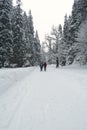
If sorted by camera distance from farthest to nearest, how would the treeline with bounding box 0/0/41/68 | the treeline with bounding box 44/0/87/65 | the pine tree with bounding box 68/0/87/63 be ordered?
the pine tree with bounding box 68/0/87/63
the treeline with bounding box 0/0/41/68
the treeline with bounding box 44/0/87/65

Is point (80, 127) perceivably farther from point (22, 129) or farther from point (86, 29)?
point (86, 29)

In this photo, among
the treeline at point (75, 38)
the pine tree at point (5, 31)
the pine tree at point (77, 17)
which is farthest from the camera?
the pine tree at point (77, 17)

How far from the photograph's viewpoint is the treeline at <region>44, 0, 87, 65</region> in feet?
96.2

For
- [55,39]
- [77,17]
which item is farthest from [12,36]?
[55,39]

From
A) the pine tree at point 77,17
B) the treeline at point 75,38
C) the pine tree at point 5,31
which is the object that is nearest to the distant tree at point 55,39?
the treeline at point 75,38

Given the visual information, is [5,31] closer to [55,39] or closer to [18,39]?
[18,39]

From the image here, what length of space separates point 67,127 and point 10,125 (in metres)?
1.39

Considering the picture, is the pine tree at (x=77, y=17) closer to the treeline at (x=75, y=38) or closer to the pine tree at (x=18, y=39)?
the treeline at (x=75, y=38)

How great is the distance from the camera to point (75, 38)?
104 feet

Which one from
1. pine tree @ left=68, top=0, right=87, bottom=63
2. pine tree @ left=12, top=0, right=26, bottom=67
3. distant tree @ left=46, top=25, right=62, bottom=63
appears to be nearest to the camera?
pine tree @ left=68, top=0, right=87, bottom=63

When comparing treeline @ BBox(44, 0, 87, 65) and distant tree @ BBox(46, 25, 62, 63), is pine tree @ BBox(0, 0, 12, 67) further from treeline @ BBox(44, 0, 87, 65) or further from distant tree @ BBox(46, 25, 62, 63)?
distant tree @ BBox(46, 25, 62, 63)

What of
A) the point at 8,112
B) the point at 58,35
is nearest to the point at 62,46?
the point at 58,35

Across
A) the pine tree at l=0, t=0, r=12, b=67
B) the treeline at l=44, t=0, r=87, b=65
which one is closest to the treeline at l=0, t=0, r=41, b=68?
the pine tree at l=0, t=0, r=12, b=67

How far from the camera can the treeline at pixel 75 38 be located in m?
29.3
